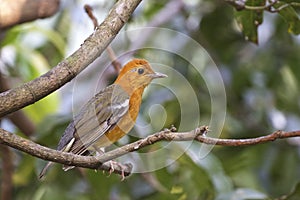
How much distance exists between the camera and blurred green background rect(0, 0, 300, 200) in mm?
2969

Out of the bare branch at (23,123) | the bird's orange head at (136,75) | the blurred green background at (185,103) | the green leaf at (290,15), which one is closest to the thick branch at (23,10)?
the blurred green background at (185,103)

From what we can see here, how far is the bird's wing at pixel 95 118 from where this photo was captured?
69.4 inches

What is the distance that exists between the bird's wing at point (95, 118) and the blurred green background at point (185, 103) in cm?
58

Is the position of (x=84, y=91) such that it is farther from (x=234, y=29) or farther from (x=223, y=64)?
(x=234, y=29)

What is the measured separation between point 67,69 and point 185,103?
1135 millimetres

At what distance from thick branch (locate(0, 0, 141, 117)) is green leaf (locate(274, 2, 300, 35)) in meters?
0.83

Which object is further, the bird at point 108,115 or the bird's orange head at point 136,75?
the bird's orange head at point 136,75

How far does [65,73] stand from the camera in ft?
4.78

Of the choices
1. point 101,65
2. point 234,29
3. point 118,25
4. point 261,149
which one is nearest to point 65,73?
point 118,25

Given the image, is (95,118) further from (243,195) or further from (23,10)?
(243,195)

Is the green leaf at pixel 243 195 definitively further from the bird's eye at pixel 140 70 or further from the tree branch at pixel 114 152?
the tree branch at pixel 114 152

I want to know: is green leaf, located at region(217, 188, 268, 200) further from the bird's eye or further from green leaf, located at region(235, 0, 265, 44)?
the bird's eye

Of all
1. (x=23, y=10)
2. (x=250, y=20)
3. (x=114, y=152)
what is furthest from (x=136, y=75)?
(x=23, y=10)


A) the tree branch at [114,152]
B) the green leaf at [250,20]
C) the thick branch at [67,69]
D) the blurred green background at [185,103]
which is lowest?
the blurred green background at [185,103]
